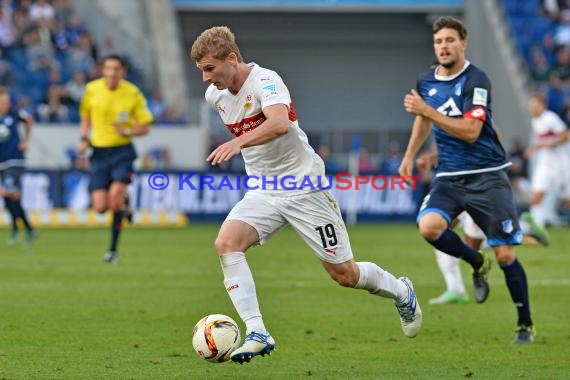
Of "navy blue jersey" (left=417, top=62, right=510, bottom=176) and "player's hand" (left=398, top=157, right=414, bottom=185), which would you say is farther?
"player's hand" (left=398, top=157, right=414, bottom=185)

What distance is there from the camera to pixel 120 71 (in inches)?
621

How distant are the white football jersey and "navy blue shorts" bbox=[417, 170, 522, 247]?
12410 mm

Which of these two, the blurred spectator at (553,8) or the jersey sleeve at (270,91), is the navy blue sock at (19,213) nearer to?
the jersey sleeve at (270,91)

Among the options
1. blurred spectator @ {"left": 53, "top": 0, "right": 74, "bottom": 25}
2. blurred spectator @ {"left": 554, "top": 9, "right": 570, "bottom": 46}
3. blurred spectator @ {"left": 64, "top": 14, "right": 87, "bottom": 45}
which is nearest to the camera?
blurred spectator @ {"left": 64, "top": 14, "right": 87, "bottom": 45}

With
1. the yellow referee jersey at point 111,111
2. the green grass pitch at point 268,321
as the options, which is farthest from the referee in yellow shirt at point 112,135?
the green grass pitch at point 268,321

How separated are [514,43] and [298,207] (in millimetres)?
26336

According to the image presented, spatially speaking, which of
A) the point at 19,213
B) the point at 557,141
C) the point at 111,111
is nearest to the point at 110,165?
the point at 111,111

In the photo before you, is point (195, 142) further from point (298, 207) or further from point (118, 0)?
point (298, 207)

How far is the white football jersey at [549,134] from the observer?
71.0 ft

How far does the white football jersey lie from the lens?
852 inches

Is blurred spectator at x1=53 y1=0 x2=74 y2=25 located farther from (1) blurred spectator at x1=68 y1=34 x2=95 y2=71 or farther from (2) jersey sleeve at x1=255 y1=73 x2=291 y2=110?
(2) jersey sleeve at x1=255 y1=73 x2=291 y2=110

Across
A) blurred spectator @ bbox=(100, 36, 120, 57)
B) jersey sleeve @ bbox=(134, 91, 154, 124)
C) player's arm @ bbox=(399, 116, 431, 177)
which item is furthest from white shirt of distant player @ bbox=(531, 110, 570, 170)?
player's arm @ bbox=(399, 116, 431, 177)

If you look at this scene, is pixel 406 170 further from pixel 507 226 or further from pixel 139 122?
pixel 139 122

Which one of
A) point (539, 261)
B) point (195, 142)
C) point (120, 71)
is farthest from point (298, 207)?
point (195, 142)
